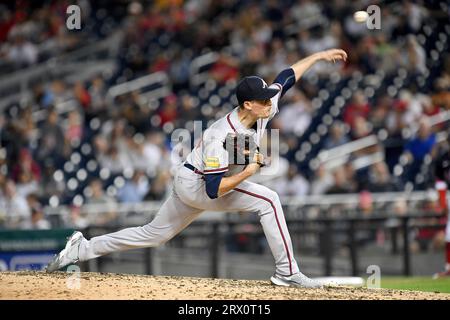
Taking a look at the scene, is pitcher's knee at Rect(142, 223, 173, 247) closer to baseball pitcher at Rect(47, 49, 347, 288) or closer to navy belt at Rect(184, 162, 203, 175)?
baseball pitcher at Rect(47, 49, 347, 288)

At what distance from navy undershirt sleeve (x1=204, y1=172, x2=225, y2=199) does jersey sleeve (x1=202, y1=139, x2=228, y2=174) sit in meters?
0.03

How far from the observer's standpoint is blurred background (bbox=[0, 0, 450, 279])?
12.9 metres

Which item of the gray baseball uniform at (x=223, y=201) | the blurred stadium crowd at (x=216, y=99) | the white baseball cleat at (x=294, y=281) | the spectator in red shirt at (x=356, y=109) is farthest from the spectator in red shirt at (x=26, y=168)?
the white baseball cleat at (x=294, y=281)

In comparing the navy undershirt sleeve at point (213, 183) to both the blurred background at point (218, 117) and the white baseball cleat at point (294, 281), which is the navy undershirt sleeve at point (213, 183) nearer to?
the white baseball cleat at point (294, 281)

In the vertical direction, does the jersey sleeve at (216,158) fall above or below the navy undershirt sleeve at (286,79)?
below

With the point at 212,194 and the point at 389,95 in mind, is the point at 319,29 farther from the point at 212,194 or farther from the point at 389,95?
the point at 212,194

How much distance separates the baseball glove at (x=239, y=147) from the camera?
7.43 meters

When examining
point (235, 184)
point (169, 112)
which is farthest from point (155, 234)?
point (169, 112)

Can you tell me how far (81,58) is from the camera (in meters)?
20.6

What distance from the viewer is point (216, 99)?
17.7m

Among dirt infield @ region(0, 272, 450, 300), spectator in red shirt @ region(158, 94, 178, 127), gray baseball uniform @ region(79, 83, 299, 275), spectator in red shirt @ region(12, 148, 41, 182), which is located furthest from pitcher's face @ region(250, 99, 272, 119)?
spectator in red shirt @ region(158, 94, 178, 127)

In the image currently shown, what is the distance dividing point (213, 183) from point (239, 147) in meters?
0.41
